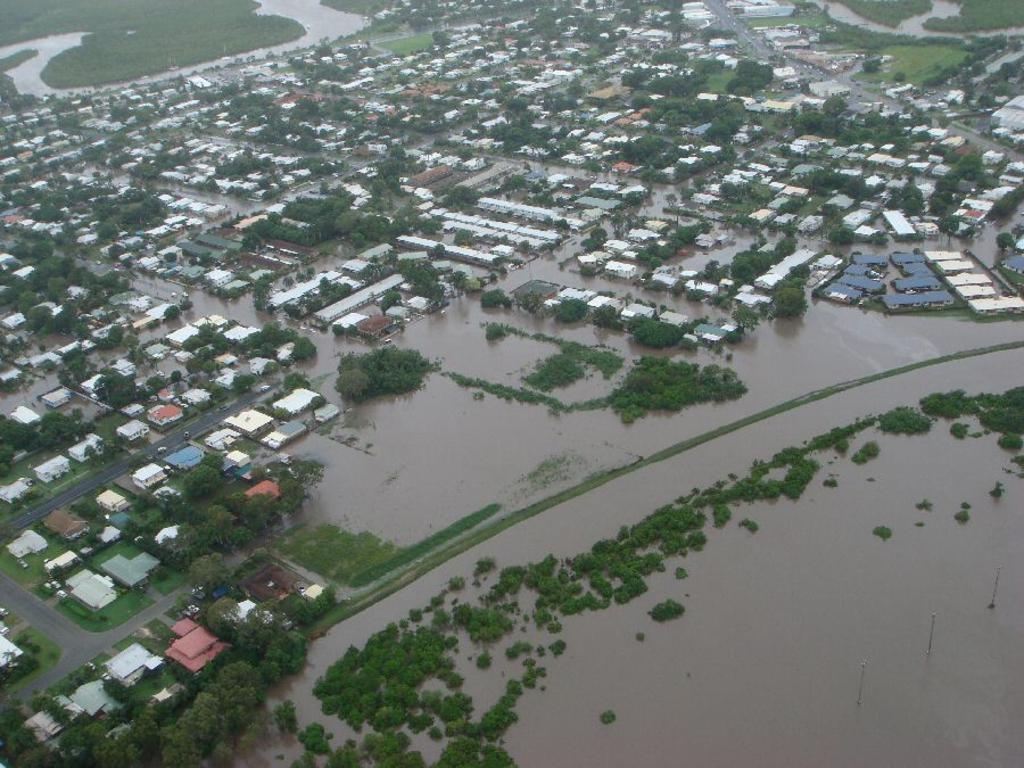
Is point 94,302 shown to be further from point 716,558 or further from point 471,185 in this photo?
point 716,558

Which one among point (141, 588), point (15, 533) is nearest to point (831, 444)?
point (141, 588)

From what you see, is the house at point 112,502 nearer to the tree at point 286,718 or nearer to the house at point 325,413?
the house at point 325,413

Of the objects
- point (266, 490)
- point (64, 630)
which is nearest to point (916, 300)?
point (266, 490)

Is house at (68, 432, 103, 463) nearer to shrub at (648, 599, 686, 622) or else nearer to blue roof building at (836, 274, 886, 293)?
shrub at (648, 599, 686, 622)

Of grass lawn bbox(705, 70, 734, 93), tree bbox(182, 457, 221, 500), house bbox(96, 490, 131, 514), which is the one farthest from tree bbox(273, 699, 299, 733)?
grass lawn bbox(705, 70, 734, 93)

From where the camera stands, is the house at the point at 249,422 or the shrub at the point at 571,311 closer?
the house at the point at 249,422

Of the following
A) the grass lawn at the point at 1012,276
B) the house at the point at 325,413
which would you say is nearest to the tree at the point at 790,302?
the grass lawn at the point at 1012,276
